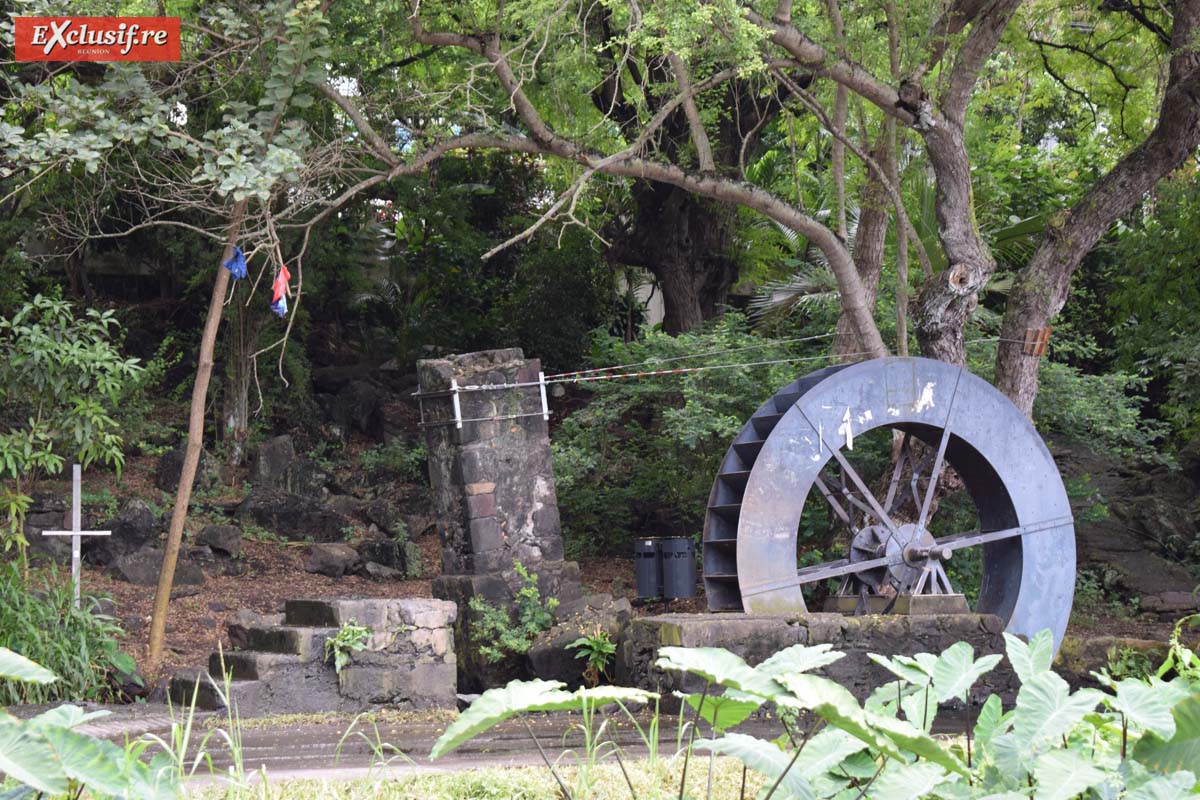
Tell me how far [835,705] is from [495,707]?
0.58 m

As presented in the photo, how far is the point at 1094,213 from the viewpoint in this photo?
9.78 m

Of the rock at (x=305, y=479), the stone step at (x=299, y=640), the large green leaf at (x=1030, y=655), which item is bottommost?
the stone step at (x=299, y=640)

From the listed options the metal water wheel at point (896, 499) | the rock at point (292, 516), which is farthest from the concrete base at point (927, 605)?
the rock at point (292, 516)

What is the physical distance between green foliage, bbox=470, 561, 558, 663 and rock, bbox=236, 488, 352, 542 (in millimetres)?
4944

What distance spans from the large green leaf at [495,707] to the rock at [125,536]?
9.77m

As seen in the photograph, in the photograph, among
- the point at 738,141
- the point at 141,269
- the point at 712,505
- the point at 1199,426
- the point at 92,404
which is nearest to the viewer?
the point at 92,404

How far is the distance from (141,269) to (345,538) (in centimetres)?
645

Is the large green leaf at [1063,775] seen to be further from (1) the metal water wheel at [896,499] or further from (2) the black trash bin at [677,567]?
(2) the black trash bin at [677,567]

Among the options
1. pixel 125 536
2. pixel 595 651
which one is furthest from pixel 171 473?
pixel 595 651

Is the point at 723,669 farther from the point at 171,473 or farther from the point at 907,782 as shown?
the point at 171,473

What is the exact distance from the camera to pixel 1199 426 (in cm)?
1280

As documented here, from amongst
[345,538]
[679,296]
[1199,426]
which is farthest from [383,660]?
[1199,426]

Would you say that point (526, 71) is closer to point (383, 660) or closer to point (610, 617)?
point (610, 617)

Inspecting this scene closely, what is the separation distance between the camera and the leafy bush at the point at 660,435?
1129 cm
